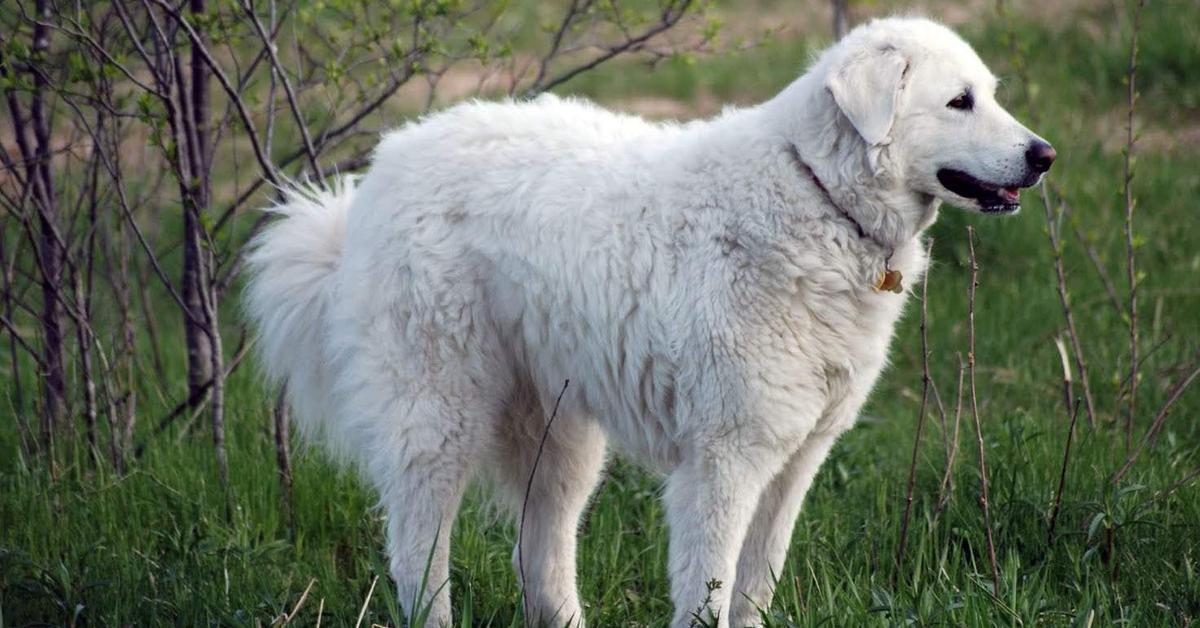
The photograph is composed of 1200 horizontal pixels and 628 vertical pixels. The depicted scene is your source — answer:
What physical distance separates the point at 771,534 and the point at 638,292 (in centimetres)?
82

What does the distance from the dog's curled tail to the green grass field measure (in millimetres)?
536

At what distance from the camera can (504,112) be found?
157 inches

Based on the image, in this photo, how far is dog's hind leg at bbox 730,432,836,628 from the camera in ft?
12.2

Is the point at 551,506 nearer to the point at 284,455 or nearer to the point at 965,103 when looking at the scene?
the point at 284,455

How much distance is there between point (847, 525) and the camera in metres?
4.46

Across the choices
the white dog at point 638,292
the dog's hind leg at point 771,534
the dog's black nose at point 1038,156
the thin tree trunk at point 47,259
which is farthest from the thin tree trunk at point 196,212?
the dog's black nose at point 1038,156

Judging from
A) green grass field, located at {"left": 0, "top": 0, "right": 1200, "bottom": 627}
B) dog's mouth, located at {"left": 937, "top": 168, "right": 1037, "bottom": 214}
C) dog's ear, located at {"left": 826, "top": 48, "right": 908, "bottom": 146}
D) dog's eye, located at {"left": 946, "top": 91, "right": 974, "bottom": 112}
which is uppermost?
dog's ear, located at {"left": 826, "top": 48, "right": 908, "bottom": 146}

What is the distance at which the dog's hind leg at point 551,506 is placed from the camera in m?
4.05

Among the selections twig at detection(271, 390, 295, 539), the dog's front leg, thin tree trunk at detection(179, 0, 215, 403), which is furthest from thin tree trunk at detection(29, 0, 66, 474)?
the dog's front leg

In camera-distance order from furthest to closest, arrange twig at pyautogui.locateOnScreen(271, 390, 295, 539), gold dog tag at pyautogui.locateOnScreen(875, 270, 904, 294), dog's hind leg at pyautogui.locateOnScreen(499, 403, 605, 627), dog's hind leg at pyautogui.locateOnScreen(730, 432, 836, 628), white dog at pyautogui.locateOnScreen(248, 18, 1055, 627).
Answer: twig at pyautogui.locateOnScreen(271, 390, 295, 539), dog's hind leg at pyautogui.locateOnScreen(499, 403, 605, 627), dog's hind leg at pyautogui.locateOnScreen(730, 432, 836, 628), gold dog tag at pyautogui.locateOnScreen(875, 270, 904, 294), white dog at pyautogui.locateOnScreen(248, 18, 1055, 627)

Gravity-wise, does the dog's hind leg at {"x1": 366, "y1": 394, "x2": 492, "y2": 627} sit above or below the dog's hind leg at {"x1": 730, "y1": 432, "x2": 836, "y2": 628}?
above

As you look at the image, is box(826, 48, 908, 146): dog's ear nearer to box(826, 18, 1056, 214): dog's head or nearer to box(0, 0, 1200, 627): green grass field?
box(826, 18, 1056, 214): dog's head

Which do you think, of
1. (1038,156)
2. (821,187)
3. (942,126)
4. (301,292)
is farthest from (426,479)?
(1038,156)

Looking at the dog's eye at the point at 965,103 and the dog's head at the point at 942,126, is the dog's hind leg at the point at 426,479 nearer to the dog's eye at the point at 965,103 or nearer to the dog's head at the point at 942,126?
the dog's head at the point at 942,126
